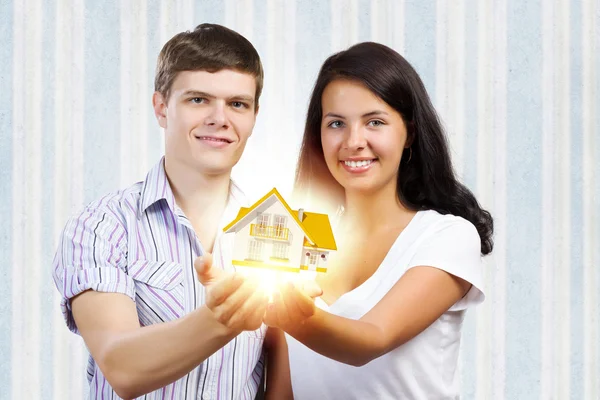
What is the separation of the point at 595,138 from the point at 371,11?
0.81 meters

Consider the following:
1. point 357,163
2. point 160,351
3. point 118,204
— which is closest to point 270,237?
point 160,351

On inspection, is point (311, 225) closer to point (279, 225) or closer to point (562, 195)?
point (279, 225)

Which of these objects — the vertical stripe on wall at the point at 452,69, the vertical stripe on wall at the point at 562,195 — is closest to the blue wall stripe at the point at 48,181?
the vertical stripe on wall at the point at 452,69

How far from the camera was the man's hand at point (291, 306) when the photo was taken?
1128 millimetres

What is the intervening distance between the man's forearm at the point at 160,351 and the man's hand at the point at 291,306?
3.0 inches

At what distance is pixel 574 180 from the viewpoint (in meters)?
2.45

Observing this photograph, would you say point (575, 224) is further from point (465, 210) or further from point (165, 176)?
point (165, 176)

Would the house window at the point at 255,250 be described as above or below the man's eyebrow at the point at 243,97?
below

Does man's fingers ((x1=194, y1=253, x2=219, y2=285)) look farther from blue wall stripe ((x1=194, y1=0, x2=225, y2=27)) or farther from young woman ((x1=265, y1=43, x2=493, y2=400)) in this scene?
blue wall stripe ((x1=194, y1=0, x2=225, y2=27))

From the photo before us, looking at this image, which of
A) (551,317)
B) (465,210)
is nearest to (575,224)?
(551,317)

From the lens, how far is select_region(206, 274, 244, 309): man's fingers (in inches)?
43.3

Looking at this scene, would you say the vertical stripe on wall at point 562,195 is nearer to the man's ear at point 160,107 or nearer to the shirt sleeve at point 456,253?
the shirt sleeve at point 456,253

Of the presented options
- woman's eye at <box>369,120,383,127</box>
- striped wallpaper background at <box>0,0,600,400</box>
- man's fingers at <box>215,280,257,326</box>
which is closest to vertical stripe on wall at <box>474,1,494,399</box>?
striped wallpaper background at <box>0,0,600,400</box>

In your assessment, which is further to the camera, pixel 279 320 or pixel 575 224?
pixel 575 224
